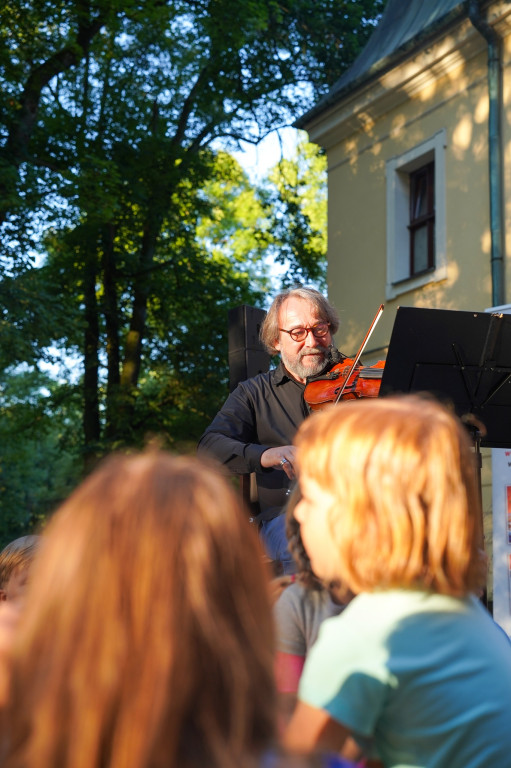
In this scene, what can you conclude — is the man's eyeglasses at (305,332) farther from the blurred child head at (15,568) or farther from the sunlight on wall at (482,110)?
the sunlight on wall at (482,110)

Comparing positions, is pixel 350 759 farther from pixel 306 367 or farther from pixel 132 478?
pixel 306 367

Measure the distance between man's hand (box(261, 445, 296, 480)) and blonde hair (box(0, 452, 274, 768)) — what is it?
2.57 m

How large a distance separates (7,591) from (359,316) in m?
10.5

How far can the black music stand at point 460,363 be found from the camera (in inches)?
163

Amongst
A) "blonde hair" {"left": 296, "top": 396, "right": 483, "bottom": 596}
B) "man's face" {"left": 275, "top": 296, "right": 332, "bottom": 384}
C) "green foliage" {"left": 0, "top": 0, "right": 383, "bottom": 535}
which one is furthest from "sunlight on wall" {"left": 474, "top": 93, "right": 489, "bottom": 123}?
"blonde hair" {"left": 296, "top": 396, "right": 483, "bottom": 596}

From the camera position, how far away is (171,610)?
1108 millimetres

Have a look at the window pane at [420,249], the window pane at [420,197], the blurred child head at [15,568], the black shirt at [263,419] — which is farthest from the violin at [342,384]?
the window pane at [420,197]

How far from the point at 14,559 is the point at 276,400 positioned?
179 centimetres

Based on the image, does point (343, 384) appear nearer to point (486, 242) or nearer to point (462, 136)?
point (486, 242)

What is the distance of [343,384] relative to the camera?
457 cm

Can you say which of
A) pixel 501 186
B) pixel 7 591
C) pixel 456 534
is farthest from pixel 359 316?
pixel 456 534

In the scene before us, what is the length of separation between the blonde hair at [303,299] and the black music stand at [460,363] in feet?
2.54

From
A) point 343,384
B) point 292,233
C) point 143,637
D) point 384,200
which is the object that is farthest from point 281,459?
point 292,233

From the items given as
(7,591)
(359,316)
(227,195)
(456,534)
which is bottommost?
(7,591)
